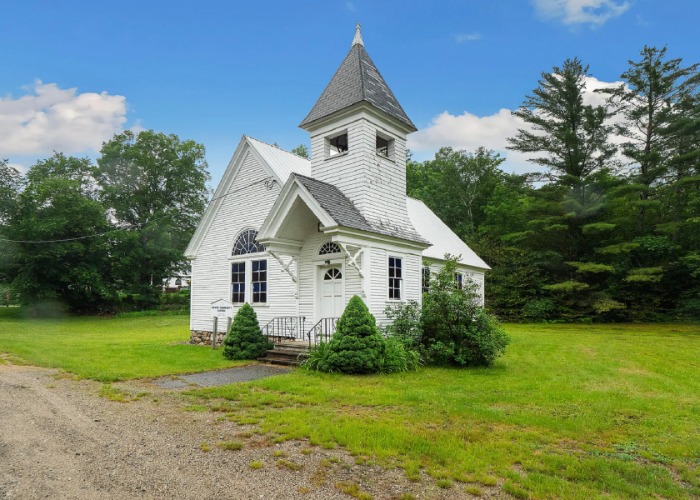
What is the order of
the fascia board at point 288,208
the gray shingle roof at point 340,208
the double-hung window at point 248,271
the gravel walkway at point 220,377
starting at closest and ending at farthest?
the gravel walkway at point 220,377 < the fascia board at point 288,208 < the gray shingle roof at point 340,208 < the double-hung window at point 248,271

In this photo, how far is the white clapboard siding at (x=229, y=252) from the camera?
1368 centimetres

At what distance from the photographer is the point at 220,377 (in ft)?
29.9

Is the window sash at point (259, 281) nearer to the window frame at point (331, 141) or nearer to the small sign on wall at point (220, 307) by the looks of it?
the small sign on wall at point (220, 307)

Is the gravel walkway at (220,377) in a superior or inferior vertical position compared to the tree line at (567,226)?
inferior

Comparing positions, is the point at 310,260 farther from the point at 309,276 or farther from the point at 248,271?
the point at 248,271

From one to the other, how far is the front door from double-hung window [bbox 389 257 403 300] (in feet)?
4.59

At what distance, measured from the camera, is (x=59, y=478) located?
3900 mm

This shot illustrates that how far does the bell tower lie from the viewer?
12.0m

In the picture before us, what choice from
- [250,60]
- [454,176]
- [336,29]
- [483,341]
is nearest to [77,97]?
[250,60]

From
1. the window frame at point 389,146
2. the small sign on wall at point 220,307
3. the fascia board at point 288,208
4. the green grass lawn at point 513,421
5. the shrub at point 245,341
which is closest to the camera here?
the green grass lawn at point 513,421

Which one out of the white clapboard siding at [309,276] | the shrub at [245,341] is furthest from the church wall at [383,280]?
the shrub at [245,341]

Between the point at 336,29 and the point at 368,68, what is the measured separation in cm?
165

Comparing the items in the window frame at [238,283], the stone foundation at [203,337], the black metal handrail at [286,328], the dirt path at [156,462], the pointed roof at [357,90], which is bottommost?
the stone foundation at [203,337]

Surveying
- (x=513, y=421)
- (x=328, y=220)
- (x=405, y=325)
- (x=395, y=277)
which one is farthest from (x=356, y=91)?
(x=513, y=421)
